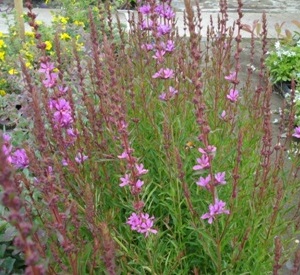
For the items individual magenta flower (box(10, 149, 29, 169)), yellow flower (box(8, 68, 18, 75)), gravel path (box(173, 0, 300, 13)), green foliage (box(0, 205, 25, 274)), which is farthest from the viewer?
gravel path (box(173, 0, 300, 13))

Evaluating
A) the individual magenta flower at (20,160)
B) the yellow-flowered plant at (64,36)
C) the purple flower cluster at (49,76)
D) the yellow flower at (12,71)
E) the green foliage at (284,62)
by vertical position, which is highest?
the purple flower cluster at (49,76)

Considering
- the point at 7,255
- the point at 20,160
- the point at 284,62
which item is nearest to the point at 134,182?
the point at 20,160

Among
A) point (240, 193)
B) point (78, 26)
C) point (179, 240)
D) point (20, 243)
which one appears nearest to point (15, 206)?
point (20, 243)

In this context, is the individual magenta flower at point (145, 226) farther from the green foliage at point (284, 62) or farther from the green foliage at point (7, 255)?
the green foliage at point (284, 62)

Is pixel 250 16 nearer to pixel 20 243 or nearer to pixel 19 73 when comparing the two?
pixel 19 73

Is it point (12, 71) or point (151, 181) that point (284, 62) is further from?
point (151, 181)

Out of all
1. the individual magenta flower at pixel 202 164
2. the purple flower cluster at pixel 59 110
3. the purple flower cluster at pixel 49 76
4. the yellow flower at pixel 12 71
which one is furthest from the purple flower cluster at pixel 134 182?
the yellow flower at pixel 12 71

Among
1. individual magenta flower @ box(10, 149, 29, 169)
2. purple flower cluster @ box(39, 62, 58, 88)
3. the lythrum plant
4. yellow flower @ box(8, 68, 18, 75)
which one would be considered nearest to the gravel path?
yellow flower @ box(8, 68, 18, 75)

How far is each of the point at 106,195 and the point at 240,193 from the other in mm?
654

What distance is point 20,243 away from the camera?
0.89 metres

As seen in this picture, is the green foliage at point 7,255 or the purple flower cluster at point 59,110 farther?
the green foliage at point 7,255

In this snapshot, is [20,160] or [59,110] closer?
[20,160]

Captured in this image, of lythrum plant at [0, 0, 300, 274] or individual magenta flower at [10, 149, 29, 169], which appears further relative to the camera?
individual magenta flower at [10, 149, 29, 169]

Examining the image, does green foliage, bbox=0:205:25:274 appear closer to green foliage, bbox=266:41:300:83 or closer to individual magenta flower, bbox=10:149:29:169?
individual magenta flower, bbox=10:149:29:169
